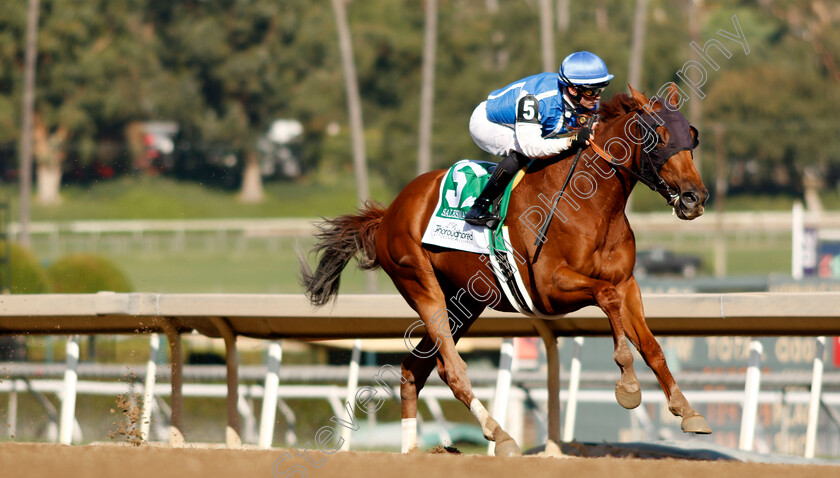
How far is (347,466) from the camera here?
13.2 feet

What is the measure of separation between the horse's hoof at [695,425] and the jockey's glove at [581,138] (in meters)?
1.20

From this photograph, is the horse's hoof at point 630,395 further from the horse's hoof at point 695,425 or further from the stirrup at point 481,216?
the stirrup at point 481,216

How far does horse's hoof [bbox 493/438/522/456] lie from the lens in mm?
4496

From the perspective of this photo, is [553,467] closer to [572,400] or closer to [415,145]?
[572,400]

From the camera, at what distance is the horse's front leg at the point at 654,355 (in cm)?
410

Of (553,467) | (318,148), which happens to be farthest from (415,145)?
(553,467)

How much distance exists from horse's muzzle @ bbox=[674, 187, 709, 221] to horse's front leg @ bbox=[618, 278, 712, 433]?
39 cm

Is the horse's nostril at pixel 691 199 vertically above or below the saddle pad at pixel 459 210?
above

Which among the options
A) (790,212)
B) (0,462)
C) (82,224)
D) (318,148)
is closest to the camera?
(0,462)

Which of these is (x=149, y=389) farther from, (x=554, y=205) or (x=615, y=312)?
(x=615, y=312)

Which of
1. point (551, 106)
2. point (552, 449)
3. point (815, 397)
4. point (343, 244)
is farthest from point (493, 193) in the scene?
point (815, 397)

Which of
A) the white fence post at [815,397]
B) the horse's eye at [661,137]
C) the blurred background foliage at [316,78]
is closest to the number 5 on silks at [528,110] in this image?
the horse's eye at [661,137]

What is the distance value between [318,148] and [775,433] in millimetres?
25041

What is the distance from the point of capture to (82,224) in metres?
27.2
